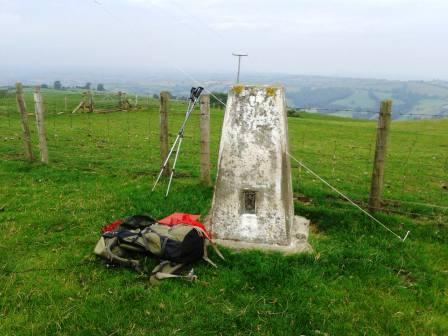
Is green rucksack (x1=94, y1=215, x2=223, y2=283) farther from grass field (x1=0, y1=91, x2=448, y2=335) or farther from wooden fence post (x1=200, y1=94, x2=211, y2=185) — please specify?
wooden fence post (x1=200, y1=94, x2=211, y2=185)

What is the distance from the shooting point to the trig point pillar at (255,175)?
6559 mm

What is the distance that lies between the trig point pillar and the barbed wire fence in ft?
7.59

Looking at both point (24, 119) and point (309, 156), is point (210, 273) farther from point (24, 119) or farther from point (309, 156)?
point (309, 156)

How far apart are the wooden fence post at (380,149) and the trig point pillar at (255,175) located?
1796mm

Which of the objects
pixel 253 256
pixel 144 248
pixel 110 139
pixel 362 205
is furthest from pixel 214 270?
pixel 110 139

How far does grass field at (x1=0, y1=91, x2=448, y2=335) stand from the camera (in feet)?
15.8

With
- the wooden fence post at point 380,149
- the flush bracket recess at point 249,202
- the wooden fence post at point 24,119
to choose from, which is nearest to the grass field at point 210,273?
the wooden fence post at point 380,149

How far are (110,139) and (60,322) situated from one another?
13.8 metres

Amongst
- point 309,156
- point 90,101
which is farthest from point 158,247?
point 90,101

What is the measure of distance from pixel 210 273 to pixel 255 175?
1734mm

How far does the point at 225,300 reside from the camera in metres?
5.25

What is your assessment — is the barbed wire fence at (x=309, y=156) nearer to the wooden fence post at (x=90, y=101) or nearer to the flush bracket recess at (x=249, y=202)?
the flush bracket recess at (x=249, y=202)

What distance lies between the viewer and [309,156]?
51.9 ft

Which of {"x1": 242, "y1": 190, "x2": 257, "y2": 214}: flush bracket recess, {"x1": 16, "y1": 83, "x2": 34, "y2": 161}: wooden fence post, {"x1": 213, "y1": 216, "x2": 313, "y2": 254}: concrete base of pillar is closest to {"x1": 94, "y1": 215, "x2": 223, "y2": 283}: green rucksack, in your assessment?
{"x1": 213, "y1": 216, "x2": 313, "y2": 254}: concrete base of pillar
